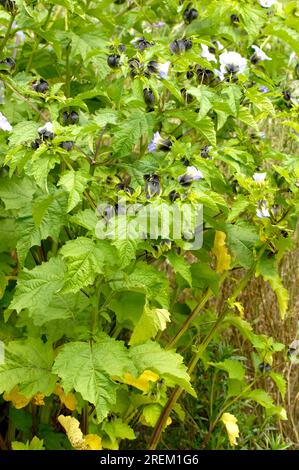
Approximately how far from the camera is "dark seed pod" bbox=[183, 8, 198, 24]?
2273 mm

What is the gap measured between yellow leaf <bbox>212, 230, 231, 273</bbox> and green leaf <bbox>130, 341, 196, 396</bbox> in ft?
1.49

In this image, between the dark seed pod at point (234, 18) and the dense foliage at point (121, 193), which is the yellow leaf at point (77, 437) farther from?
the dark seed pod at point (234, 18)

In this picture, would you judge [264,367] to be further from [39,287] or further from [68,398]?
[39,287]

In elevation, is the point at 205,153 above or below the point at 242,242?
above

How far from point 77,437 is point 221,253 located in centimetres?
79

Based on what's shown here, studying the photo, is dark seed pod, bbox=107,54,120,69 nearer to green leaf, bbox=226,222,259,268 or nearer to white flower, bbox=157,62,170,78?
white flower, bbox=157,62,170,78

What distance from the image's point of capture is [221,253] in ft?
8.14

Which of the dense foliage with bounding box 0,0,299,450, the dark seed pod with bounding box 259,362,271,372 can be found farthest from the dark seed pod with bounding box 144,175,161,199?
the dark seed pod with bounding box 259,362,271,372

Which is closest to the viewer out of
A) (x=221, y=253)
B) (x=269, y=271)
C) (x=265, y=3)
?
(x=269, y=271)

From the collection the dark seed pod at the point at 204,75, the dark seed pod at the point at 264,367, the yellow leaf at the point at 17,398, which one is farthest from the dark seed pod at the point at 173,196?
the dark seed pod at the point at 264,367

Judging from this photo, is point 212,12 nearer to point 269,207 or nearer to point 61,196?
point 269,207

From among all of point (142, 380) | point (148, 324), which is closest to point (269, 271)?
point (148, 324)

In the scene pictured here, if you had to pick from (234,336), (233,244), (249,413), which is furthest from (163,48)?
(249,413)

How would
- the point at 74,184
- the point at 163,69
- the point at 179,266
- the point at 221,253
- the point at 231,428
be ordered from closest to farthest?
1. the point at 74,184
2. the point at 163,69
3. the point at 179,266
4. the point at 221,253
5. the point at 231,428
